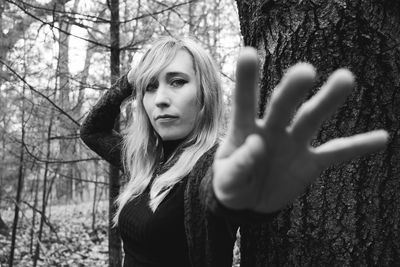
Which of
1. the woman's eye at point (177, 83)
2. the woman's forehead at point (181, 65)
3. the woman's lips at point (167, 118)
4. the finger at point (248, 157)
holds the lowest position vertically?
the finger at point (248, 157)

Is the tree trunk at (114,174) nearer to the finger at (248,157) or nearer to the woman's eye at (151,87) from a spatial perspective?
the woman's eye at (151,87)

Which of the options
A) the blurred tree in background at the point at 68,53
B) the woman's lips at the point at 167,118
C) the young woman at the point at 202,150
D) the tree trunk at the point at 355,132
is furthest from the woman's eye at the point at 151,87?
the blurred tree in background at the point at 68,53

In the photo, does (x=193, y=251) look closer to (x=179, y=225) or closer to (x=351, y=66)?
(x=179, y=225)

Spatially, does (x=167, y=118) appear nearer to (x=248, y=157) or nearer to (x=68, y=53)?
(x=248, y=157)

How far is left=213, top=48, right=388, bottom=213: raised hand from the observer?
69 centimetres

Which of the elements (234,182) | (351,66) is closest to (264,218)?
(234,182)

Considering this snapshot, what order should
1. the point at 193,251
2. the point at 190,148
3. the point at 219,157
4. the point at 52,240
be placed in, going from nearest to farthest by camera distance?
1. the point at 219,157
2. the point at 193,251
3. the point at 190,148
4. the point at 52,240

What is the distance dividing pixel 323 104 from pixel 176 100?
0.98 metres

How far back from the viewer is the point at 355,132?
1338mm

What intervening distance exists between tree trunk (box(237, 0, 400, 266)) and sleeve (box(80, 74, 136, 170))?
1307 millimetres

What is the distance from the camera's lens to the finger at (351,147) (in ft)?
2.44

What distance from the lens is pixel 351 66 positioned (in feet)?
4.39

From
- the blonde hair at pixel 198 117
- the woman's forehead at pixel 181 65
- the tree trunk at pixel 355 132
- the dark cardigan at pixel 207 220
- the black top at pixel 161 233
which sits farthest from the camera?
the woman's forehead at pixel 181 65

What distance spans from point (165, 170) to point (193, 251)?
51 cm
